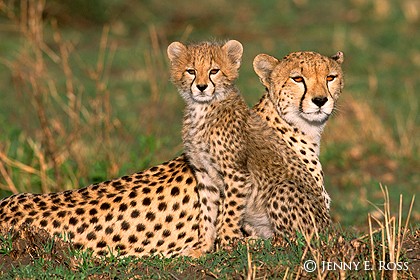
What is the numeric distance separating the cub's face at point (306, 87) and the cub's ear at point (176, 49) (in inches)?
21.2

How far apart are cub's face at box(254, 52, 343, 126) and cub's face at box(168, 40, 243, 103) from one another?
270 mm

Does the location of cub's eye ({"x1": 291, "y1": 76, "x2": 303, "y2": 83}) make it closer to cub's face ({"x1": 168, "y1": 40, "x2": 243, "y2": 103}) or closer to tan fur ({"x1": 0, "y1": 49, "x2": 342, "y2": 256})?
tan fur ({"x1": 0, "y1": 49, "x2": 342, "y2": 256})

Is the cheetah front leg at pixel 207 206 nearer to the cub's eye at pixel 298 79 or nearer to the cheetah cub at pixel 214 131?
the cheetah cub at pixel 214 131

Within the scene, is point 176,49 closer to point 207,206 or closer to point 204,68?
point 204,68

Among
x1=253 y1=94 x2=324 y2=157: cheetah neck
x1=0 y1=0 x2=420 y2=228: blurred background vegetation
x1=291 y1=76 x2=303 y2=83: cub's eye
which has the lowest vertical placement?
x1=0 y1=0 x2=420 y2=228: blurred background vegetation

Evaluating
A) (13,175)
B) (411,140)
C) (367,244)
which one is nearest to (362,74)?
(411,140)

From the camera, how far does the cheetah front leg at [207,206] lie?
5.31 meters

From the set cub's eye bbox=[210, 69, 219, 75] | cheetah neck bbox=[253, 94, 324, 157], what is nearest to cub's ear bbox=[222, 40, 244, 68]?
cub's eye bbox=[210, 69, 219, 75]

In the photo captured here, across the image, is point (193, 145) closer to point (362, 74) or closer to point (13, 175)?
point (13, 175)

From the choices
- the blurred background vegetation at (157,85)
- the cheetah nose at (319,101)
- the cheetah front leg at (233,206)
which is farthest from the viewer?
the blurred background vegetation at (157,85)

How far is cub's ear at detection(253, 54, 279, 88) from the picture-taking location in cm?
569

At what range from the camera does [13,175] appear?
290 inches

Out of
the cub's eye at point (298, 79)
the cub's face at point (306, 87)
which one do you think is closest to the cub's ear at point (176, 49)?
the cub's face at point (306, 87)

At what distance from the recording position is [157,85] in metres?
9.84
